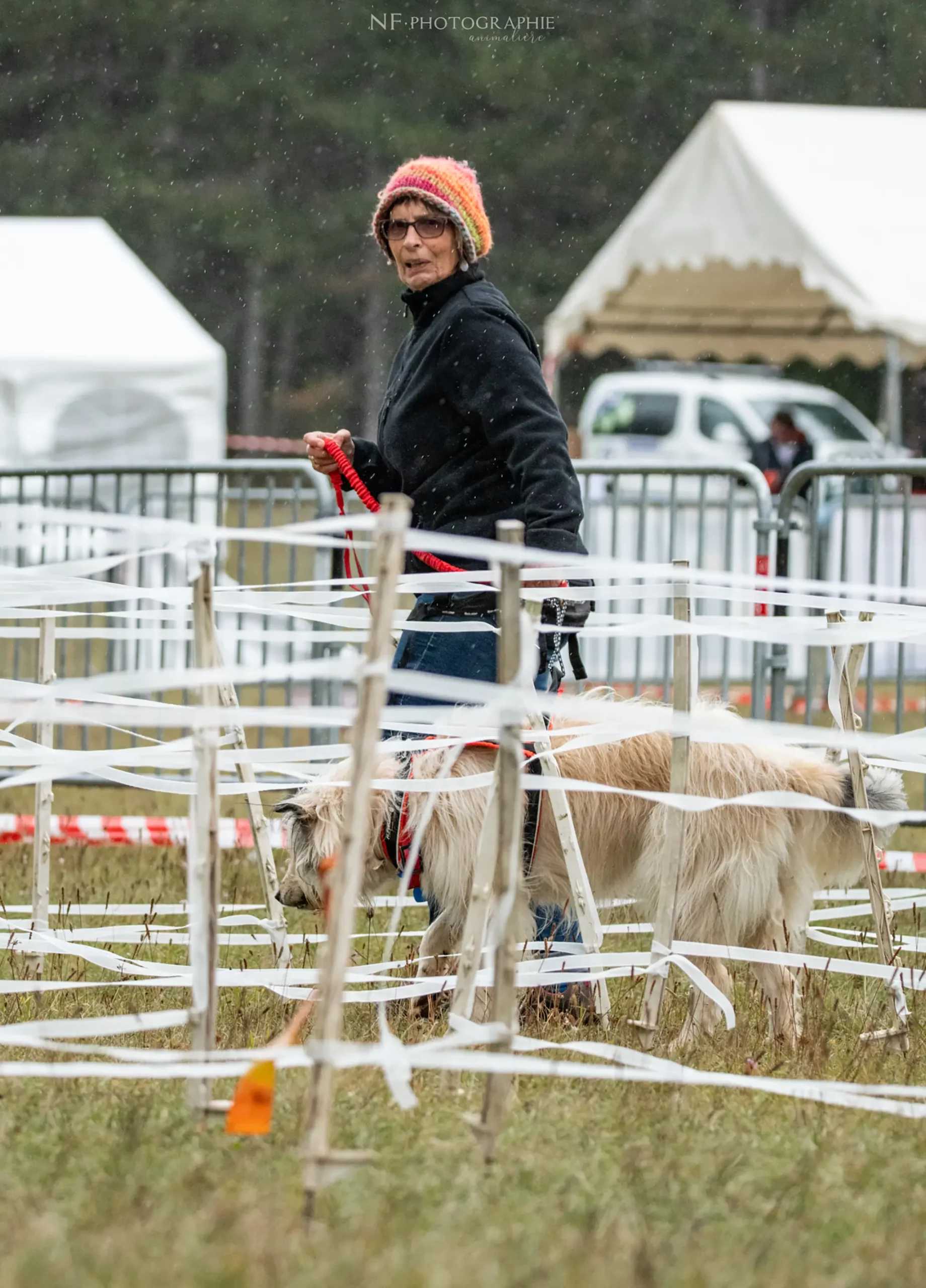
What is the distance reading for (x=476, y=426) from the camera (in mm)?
4656

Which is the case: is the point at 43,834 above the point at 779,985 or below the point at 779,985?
above

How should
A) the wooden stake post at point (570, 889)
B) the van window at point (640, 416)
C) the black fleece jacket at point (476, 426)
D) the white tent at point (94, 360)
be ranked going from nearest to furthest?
the wooden stake post at point (570, 889) → the black fleece jacket at point (476, 426) → the white tent at point (94, 360) → the van window at point (640, 416)

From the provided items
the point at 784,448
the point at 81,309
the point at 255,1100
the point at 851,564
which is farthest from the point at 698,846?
the point at 81,309

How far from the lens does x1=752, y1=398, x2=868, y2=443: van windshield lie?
70.6 feet

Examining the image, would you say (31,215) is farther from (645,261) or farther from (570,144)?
(645,261)

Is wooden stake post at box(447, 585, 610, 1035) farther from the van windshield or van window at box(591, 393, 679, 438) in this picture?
van window at box(591, 393, 679, 438)

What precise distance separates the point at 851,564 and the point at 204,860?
28.3ft

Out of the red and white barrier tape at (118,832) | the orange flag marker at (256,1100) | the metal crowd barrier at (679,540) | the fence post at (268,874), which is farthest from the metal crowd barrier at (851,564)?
the orange flag marker at (256,1100)

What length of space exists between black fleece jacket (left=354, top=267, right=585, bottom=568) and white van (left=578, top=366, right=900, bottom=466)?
643 inches

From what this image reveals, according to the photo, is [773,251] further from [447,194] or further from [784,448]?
[447,194]

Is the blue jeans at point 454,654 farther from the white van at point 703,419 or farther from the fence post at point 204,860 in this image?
the white van at point 703,419

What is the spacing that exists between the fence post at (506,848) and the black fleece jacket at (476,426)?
1009 mm

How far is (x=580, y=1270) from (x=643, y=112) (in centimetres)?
3250

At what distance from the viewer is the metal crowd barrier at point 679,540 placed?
25.1ft
